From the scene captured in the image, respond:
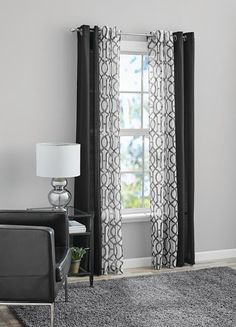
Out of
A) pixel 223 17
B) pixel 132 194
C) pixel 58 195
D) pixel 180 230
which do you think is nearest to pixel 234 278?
pixel 180 230

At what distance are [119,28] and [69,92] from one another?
0.82m

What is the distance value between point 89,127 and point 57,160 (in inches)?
27.2

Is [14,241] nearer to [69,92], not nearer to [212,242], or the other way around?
[69,92]

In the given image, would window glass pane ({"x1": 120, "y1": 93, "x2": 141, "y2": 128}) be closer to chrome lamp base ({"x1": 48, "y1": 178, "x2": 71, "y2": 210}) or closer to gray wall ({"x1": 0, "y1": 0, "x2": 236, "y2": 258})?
gray wall ({"x1": 0, "y1": 0, "x2": 236, "y2": 258})

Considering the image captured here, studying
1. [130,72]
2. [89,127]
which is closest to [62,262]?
[89,127]

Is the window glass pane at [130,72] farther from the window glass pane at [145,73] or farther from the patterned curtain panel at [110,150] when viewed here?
the patterned curtain panel at [110,150]

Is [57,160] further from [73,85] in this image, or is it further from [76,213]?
[73,85]

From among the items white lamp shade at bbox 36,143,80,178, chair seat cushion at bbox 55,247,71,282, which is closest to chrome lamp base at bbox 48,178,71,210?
white lamp shade at bbox 36,143,80,178

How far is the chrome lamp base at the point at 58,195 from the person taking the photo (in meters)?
5.33

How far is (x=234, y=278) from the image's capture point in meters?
5.57

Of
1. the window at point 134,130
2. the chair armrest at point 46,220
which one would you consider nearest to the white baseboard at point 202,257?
the window at point 134,130

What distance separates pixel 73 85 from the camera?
576 cm

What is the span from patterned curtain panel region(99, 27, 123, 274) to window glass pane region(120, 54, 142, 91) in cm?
28

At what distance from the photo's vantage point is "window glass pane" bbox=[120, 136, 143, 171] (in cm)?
615
